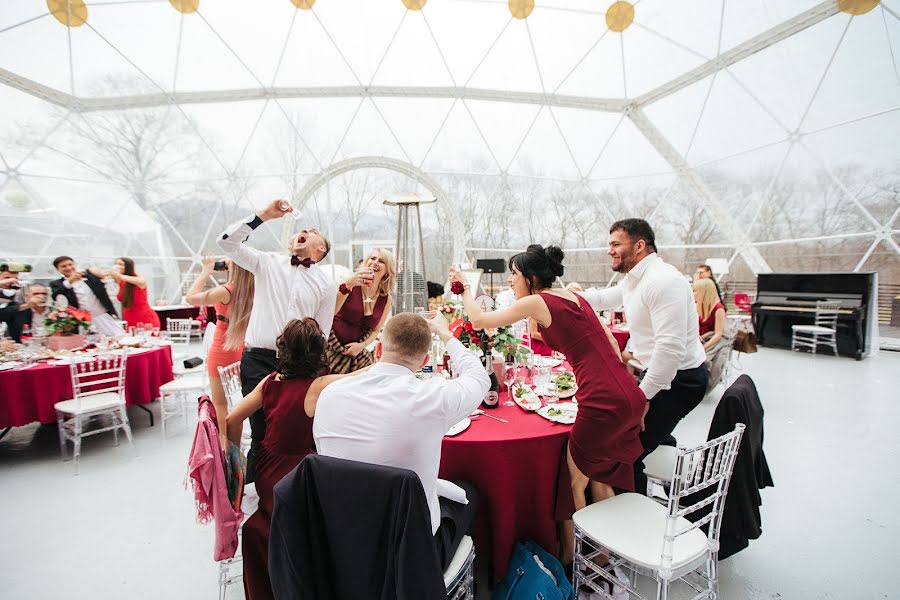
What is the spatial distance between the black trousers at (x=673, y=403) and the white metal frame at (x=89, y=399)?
15.1ft

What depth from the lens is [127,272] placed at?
5004mm

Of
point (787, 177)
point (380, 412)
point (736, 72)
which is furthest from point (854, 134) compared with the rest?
point (380, 412)

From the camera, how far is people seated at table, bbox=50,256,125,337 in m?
4.61

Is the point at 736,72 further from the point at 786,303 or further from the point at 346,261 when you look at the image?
the point at 346,261

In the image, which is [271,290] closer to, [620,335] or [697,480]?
[697,480]

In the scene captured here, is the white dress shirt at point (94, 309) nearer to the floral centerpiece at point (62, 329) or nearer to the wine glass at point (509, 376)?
the floral centerpiece at point (62, 329)

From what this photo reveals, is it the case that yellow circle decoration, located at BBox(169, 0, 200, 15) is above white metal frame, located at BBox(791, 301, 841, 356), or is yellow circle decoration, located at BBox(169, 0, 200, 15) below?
above

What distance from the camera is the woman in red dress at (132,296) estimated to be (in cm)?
497

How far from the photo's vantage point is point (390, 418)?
1.21 meters

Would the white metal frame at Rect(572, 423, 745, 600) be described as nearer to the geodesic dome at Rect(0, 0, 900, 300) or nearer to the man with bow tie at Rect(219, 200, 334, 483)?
the man with bow tie at Rect(219, 200, 334, 483)

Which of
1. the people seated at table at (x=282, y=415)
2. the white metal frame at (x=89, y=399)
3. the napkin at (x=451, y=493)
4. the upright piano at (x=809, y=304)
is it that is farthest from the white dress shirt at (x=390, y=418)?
the upright piano at (x=809, y=304)

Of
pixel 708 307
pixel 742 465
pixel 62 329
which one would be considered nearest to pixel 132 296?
pixel 62 329

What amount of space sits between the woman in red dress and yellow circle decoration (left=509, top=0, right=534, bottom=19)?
28.0 feet

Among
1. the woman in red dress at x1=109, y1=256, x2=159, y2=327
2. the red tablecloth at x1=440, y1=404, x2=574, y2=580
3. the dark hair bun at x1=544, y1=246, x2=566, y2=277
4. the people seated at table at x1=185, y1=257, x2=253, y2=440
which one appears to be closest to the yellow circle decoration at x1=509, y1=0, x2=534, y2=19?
the dark hair bun at x1=544, y1=246, x2=566, y2=277
